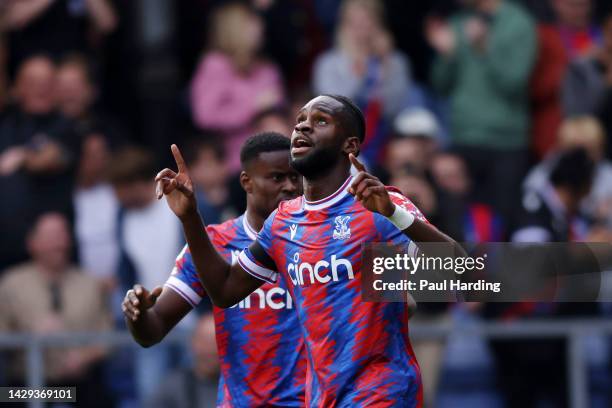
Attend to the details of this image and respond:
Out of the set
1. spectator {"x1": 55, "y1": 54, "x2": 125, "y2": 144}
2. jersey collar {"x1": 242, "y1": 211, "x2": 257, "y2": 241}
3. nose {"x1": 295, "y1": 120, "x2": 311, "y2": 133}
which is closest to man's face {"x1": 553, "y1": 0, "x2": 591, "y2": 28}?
spectator {"x1": 55, "y1": 54, "x2": 125, "y2": 144}

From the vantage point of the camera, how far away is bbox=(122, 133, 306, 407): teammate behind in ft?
23.1

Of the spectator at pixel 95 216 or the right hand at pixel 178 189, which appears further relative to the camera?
the spectator at pixel 95 216

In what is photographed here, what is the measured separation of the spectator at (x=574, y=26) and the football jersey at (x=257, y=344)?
6.19 metres

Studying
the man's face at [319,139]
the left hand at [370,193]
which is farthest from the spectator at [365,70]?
the left hand at [370,193]

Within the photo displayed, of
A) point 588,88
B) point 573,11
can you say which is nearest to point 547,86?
point 588,88

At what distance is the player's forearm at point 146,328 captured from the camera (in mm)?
6730

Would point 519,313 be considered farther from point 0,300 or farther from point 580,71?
point 0,300

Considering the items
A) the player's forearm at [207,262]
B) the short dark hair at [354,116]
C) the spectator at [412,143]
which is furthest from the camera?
the spectator at [412,143]

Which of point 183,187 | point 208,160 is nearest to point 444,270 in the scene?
point 183,187

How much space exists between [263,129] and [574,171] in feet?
8.54

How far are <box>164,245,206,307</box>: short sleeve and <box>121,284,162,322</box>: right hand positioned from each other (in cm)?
46

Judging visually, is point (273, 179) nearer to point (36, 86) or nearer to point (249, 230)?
point (249, 230)

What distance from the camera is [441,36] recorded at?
1239 cm

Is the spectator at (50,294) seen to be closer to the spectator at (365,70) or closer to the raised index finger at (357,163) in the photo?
the spectator at (365,70)
